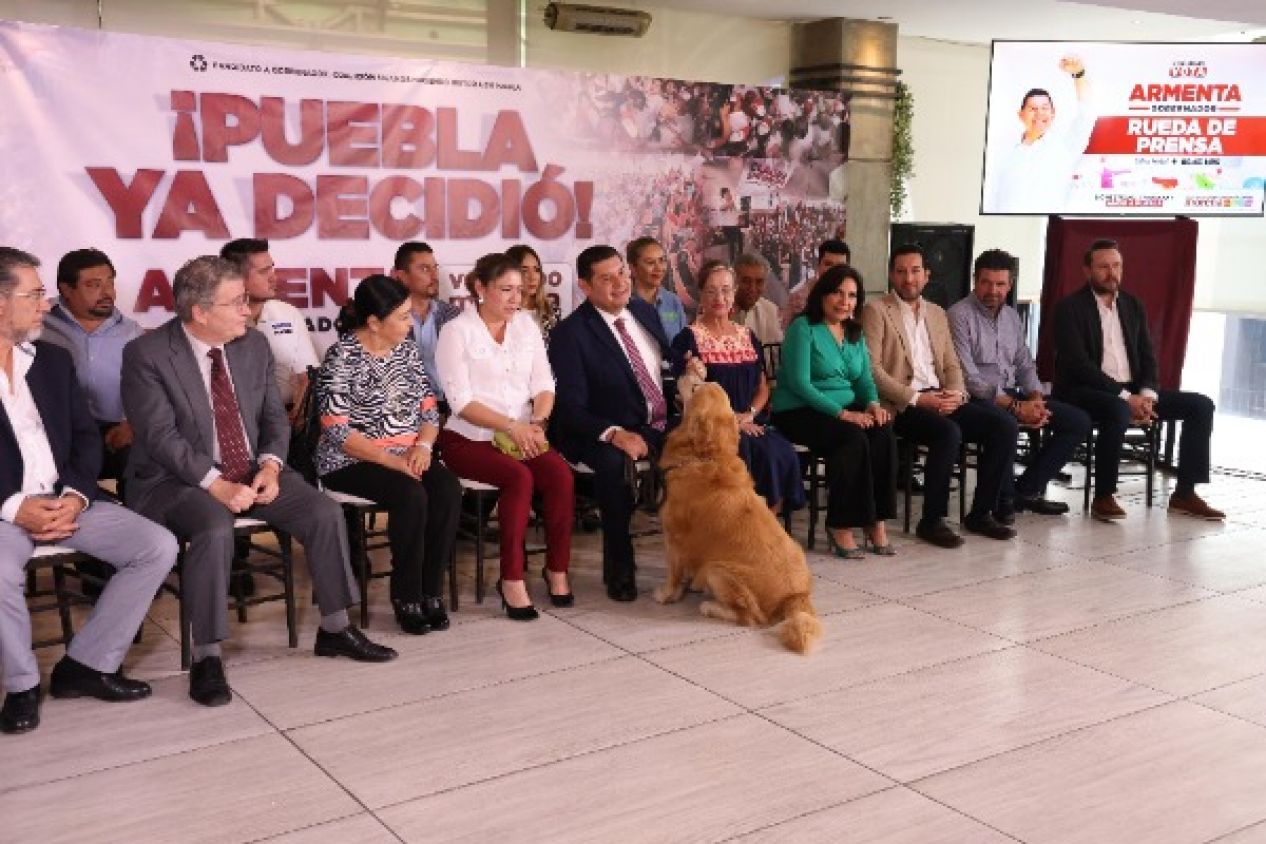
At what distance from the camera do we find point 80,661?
3.74 metres

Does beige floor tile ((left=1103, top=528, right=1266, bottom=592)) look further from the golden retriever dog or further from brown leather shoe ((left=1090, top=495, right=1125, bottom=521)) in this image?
the golden retriever dog

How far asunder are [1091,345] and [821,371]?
1.80 meters

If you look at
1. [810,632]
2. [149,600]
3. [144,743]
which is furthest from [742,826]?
[149,600]

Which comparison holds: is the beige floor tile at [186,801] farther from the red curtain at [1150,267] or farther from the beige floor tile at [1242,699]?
the red curtain at [1150,267]

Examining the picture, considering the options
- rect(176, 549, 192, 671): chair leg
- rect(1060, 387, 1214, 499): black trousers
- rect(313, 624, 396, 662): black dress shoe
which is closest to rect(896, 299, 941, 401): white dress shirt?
rect(1060, 387, 1214, 499): black trousers

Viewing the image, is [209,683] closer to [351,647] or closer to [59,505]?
[351,647]

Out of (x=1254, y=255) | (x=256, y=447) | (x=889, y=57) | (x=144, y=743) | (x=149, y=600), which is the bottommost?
(x=144, y=743)

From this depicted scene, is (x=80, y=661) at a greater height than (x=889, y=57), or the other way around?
(x=889, y=57)

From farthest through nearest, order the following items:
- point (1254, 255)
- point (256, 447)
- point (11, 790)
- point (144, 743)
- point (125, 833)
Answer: point (1254, 255) → point (256, 447) → point (144, 743) → point (11, 790) → point (125, 833)

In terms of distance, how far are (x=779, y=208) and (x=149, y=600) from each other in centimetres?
469

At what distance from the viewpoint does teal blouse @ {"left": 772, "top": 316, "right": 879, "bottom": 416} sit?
5594mm

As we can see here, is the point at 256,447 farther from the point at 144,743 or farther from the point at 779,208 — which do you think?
the point at 779,208

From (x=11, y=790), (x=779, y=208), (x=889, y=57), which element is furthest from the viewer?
(x=889, y=57)

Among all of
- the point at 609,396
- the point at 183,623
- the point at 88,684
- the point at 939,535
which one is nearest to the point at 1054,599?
the point at 939,535
